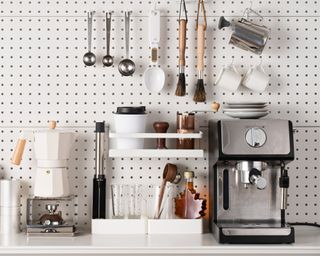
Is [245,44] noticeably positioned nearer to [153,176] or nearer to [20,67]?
[153,176]

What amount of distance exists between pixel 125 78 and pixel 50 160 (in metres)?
0.47

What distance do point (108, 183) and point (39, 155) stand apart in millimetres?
319

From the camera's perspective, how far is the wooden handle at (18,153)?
9.09 feet

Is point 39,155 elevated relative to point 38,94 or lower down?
lower down

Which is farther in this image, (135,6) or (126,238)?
(135,6)

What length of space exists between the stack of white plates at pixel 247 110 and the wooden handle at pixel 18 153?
85 cm

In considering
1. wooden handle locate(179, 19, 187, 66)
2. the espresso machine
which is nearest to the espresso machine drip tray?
the espresso machine

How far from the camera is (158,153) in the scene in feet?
9.06

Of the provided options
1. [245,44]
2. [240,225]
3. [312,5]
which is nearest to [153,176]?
[240,225]

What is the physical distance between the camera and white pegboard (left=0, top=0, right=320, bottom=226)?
2.91m

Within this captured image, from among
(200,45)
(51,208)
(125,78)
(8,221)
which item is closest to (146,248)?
(51,208)

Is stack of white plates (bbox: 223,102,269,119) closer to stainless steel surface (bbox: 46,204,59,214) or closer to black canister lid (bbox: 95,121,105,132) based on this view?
black canister lid (bbox: 95,121,105,132)

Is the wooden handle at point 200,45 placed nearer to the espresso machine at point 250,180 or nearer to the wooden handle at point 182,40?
the wooden handle at point 182,40

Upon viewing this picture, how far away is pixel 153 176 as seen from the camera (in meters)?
2.92
